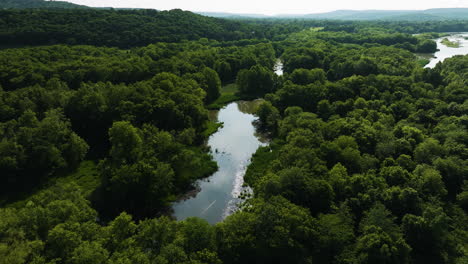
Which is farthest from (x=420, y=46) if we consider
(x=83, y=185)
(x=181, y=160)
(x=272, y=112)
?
(x=83, y=185)

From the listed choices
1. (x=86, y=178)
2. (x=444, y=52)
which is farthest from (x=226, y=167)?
(x=444, y=52)

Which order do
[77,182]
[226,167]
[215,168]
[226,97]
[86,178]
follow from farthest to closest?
1. [226,97]
2. [226,167]
3. [215,168]
4. [86,178]
5. [77,182]

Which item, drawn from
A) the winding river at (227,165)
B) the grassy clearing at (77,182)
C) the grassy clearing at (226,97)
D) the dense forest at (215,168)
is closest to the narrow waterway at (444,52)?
the dense forest at (215,168)


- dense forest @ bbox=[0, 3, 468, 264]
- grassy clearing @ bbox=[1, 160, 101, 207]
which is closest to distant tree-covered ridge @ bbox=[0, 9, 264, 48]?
dense forest @ bbox=[0, 3, 468, 264]

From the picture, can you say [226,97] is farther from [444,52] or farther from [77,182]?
[444,52]

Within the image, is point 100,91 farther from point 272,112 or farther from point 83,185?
point 272,112

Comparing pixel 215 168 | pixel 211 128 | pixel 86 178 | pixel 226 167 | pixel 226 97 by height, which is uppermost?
pixel 226 97

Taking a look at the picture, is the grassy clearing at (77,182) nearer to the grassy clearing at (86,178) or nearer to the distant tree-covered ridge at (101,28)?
the grassy clearing at (86,178)
